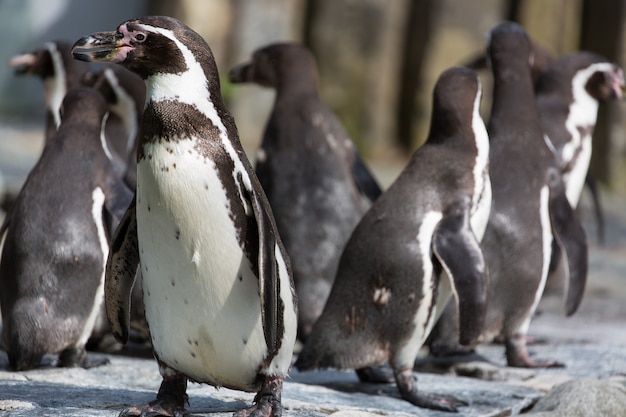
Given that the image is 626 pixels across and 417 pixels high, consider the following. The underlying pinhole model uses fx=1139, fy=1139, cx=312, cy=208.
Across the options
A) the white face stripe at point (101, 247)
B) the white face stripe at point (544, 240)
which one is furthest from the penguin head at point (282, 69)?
the white face stripe at point (101, 247)

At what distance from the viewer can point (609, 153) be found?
1057 cm

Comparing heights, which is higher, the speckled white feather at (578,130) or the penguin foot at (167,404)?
the speckled white feather at (578,130)

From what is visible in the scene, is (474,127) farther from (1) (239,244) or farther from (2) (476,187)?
(1) (239,244)

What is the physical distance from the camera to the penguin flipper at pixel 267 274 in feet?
10.0

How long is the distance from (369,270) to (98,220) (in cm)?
104

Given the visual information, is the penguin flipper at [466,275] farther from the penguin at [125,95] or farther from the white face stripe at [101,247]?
the penguin at [125,95]

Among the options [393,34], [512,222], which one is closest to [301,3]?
[393,34]

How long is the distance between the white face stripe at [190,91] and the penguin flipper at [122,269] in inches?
15.1

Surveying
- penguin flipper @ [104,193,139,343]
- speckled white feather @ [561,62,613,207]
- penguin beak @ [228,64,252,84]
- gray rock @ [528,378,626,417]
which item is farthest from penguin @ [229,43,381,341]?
penguin flipper @ [104,193,139,343]

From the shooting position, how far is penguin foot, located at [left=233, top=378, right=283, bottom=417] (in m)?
3.19

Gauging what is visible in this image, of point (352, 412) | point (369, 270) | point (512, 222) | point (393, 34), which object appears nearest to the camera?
point (352, 412)

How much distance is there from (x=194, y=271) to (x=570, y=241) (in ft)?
7.53

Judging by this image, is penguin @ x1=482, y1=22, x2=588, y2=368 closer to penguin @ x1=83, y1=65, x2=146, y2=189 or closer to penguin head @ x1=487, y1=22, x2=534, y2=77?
penguin head @ x1=487, y1=22, x2=534, y2=77

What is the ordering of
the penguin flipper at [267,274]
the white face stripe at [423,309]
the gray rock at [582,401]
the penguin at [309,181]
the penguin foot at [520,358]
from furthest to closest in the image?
the penguin at [309,181] → the penguin foot at [520,358] → the white face stripe at [423,309] → the gray rock at [582,401] → the penguin flipper at [267,274]
